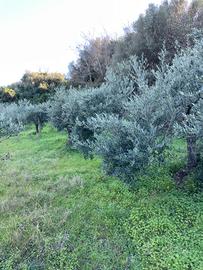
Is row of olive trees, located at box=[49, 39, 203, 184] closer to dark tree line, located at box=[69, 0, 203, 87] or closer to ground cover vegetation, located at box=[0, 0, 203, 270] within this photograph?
ground cover vegetation, located at box=[0, 0, 203, 270]

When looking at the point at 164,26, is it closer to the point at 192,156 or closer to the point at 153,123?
the point at 192,156

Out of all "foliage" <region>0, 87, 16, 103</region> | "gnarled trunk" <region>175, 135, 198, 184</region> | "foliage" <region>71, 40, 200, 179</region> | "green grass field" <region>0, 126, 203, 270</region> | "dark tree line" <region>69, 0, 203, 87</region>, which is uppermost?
"dark tree line" <region>69, 0, 203, 87</region>

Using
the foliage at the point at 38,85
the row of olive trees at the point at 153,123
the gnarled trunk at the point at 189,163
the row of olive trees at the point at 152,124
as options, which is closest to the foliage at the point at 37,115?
the foliage at the point at 38,85

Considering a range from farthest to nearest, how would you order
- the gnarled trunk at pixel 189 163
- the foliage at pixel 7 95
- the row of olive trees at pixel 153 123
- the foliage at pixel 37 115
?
the foliage at pixel 7 95, the foliage at pixel 37 115, the gnarled trunk at pixel 189 163, the row of olive trees at pixel 153 123

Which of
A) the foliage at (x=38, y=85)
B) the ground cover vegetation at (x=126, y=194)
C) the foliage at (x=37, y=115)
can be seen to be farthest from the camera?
the foliage at (x=38, y=85)

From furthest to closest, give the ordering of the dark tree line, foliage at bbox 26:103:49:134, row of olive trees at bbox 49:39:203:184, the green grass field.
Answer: foliage at bbox 26:103:49:134, the dark tree line, row of olive trees at bbox 49:39:203:184, the green grass field

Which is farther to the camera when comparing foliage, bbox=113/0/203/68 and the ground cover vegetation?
foliage, bbox=113/0/203/68

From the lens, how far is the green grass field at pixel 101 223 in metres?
6.10

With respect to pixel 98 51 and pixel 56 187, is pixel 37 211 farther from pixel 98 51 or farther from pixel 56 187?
pixel 98 51

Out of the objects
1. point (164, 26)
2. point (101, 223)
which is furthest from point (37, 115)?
point (101, 223)

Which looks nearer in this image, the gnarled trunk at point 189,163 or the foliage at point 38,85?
the gnarled trunk at point 189,163

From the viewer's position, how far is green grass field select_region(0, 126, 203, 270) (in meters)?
6.10

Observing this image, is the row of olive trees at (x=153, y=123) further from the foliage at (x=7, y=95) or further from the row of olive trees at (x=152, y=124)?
the foliage at (x=7, y=95)

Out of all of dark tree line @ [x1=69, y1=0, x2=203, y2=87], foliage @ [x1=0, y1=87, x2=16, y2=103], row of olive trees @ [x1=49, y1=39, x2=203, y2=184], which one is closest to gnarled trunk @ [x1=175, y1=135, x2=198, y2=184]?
row of olive trees @ [x1=49, y1=39, x2=203, y2=184]
